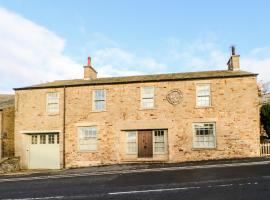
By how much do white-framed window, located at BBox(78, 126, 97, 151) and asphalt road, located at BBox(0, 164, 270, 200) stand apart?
30.1 ft

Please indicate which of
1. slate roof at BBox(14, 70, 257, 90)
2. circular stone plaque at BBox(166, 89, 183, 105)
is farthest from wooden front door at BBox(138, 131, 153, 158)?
slate roof at BBox(14, 70, 257, 90)

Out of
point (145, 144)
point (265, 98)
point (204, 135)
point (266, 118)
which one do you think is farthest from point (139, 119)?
point (265, 98)

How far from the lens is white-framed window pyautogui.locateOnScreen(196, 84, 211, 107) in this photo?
23.0 meters

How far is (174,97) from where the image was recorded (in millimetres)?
23406

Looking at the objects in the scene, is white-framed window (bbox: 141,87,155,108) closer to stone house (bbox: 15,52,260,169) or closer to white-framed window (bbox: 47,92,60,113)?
stone house (bbox: 15,52,260,169)

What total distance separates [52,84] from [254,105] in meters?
15.1

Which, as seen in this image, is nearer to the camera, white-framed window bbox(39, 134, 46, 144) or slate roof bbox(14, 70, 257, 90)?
slate roof bbox(14, 70, 257, 90)

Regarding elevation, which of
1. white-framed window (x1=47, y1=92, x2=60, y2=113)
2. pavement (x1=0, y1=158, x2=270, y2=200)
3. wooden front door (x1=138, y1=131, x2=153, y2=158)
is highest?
white-framed window (x1=47, y1=92, x2=60, y2=113)

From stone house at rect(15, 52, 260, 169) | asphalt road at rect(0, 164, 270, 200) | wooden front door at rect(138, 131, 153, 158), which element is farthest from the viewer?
wooden front door at rect(138, 131, 153, 158)

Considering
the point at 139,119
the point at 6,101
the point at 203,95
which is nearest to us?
the point at 203,95

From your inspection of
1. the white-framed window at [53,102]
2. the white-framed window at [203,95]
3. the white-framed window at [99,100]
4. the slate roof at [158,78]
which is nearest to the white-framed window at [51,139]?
the white-framed window at [53,102]

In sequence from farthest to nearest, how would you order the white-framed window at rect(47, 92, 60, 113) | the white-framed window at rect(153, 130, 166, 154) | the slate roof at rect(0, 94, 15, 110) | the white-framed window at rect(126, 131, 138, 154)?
the slate roof at rect(0, 94, 15, 110) < the white-framed window at rect(47, 92, 60, 113) < the white-framed window at rect(126, 131, 138, 154) < the white-framed window at rect(153, 130, 166, 154)

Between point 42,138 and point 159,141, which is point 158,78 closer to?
point 159,141

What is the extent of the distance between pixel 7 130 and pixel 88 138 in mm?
7016
